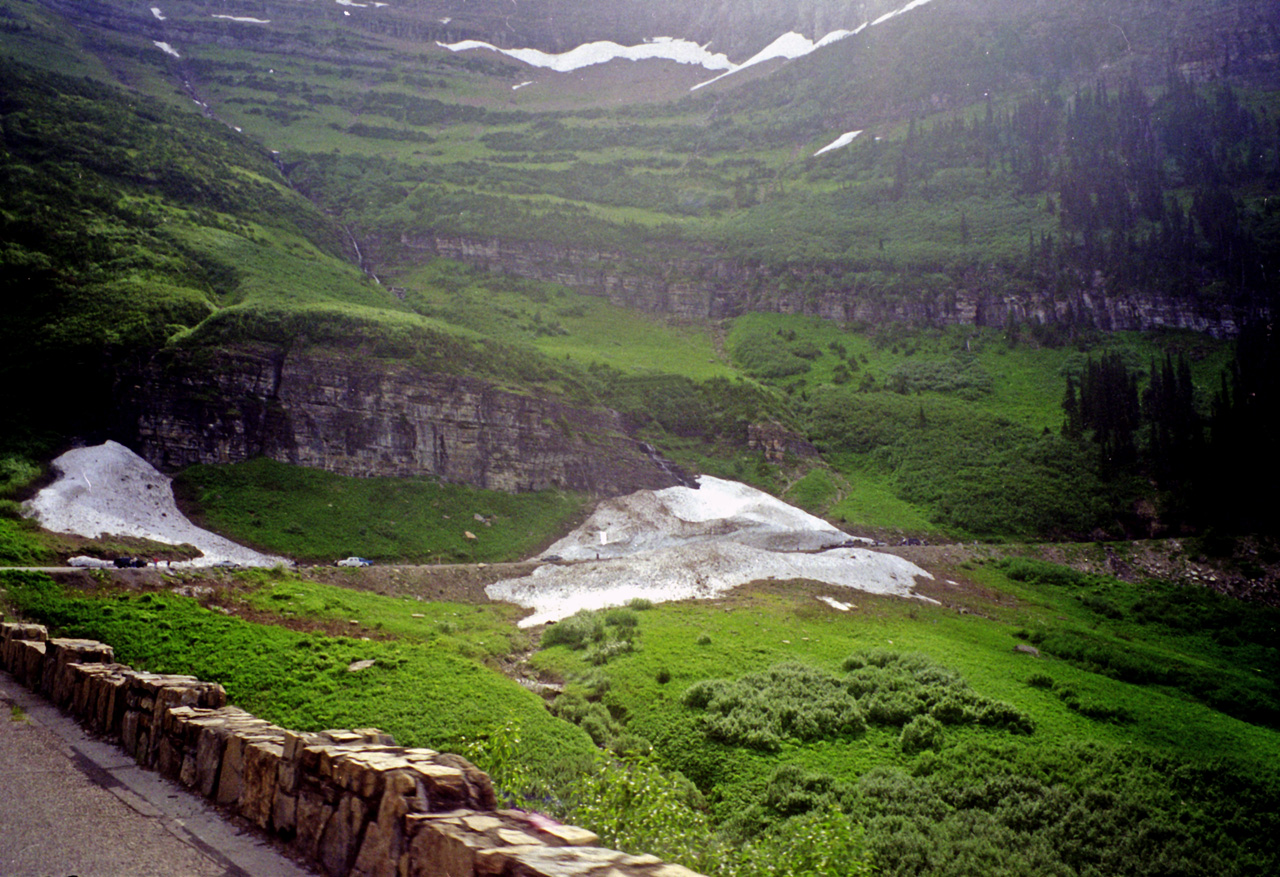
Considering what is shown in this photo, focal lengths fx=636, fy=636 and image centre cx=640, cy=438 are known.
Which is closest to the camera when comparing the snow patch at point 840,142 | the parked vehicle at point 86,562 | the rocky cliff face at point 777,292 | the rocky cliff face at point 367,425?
the parked vehicle at point 86,562

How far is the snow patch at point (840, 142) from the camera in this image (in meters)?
160

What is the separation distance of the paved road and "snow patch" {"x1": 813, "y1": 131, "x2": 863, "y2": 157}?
17428cm

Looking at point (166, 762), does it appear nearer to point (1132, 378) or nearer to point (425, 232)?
point (1132, 378)

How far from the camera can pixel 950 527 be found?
59844mm

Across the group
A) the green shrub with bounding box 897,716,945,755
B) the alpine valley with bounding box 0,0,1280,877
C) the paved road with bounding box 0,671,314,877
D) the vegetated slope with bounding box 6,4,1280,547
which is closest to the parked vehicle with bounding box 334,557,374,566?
the alpine valley with bounding box 0,0,1280,877

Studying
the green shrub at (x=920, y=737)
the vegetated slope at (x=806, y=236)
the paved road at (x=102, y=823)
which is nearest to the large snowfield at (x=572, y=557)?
the vegetated slope at (x=806, y=236)

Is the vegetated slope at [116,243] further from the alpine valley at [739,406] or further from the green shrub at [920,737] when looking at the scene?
the green shrub at [920,737]

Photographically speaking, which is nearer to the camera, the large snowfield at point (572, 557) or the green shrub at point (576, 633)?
the green shrub at point (576, 633)

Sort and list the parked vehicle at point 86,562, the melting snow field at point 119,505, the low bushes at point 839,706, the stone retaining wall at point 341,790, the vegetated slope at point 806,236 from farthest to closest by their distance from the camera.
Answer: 1. the vegetated slope at point 806,236
2. the melting snow field at point 119,505
3. the parked vehicle at point 86,562
4. the low bushes at point 839,706
5. the stone retaining wall at point 341,790

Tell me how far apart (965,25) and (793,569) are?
633ft

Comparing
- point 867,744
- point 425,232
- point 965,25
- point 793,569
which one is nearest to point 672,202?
point 425,232

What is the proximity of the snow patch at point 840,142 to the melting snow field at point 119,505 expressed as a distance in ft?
518

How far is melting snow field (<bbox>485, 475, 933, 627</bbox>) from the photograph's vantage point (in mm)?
37188

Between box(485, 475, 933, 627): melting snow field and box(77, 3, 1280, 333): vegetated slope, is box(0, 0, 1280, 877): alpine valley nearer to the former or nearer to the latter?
box(77, 3, 1280, 333): vegetated slope
